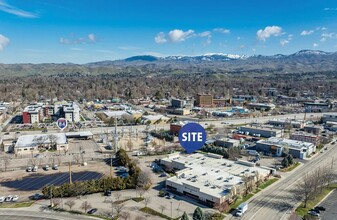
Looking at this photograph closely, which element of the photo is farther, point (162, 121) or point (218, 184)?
point (162, 121)

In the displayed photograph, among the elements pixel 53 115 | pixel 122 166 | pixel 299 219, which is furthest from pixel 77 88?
pixel 299 219

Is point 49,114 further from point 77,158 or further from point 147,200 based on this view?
point 147,200

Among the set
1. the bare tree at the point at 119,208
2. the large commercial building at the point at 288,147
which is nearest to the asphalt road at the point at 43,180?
the bare tree at the point at 119,208

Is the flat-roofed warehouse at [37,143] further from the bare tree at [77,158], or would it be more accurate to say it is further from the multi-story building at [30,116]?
the multi-story building at [30,116]

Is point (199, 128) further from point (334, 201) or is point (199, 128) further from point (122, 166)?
point (122, 166)

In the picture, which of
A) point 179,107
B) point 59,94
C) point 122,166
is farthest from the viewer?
point 59,94

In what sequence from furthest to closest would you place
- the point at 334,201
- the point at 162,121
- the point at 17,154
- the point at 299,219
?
1. the point at 162,121
2. the point at 17,154
3. the point at 334,201
4. the point at 299,219
